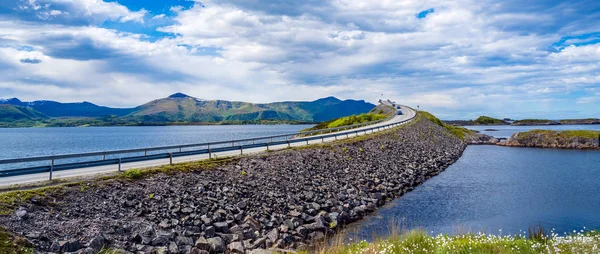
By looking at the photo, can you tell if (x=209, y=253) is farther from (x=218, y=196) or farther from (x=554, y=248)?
(x=554, y=248)

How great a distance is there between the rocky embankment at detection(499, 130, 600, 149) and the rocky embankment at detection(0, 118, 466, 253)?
2286 inches

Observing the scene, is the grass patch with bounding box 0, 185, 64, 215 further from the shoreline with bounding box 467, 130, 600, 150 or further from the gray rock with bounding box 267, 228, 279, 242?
the shoreline with bounding box 467, 130, 600, 150

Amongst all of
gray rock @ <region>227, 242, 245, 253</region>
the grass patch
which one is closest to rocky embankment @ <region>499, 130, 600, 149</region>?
gray rock @ <region>227, 242, 245, 253</region>

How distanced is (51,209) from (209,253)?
6.44m

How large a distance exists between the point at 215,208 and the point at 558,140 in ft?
260

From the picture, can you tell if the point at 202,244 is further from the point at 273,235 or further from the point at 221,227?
the point at 273,235

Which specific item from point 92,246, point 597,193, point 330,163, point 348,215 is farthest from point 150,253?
point 597,193

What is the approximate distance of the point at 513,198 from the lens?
31.6m

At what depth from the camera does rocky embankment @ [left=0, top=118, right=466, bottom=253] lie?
15.8m

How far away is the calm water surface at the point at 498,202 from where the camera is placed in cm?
2338

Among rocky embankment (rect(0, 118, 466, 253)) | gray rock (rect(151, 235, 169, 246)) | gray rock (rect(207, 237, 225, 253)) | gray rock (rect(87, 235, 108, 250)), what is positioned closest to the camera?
gray rock (rect(87, 235, 108, 250))

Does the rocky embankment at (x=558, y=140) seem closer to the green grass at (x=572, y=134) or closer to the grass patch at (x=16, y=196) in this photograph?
the green grass at (x=572, y=134)

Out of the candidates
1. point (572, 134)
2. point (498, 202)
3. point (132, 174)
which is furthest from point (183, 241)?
point (572, 134)

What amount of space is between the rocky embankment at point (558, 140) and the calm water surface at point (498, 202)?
99.5ft
